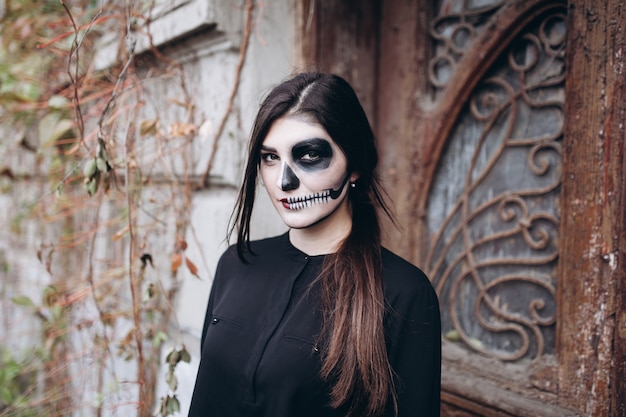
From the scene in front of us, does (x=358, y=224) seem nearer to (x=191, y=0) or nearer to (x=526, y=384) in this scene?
(x=526, y=384)

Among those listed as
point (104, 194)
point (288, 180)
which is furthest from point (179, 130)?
point (288, 180)

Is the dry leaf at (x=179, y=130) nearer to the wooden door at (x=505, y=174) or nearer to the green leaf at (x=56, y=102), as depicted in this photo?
the wooden door at (x=505, y=174)

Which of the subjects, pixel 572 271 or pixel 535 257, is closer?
pixel 572 271

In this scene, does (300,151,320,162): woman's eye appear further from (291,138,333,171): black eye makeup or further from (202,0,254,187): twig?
(202,0,254,187): twig

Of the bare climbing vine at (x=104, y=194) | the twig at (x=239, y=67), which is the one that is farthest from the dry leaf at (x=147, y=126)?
the twig at (x=239, y=67)

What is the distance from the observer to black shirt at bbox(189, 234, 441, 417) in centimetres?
119

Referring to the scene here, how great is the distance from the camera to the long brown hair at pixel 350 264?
117 cm

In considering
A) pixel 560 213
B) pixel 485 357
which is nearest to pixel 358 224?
pixel 560 213

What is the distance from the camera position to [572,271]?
1.40 metres

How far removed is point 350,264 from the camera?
4.21 feet

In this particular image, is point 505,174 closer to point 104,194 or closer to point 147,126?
point 147,126

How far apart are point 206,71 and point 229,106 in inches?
10.0

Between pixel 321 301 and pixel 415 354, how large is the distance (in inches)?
10.0

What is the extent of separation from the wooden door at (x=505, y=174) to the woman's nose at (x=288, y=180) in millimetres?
467
